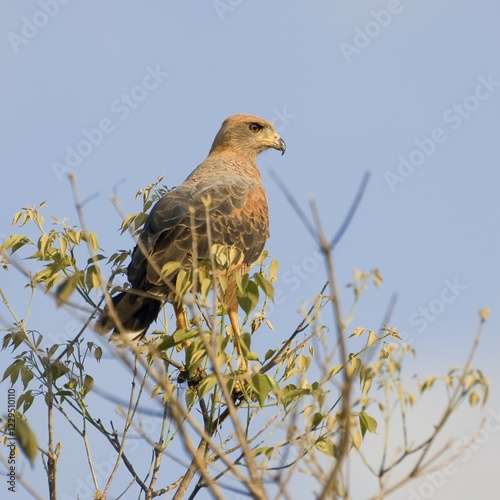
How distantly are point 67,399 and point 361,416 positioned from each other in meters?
1.90

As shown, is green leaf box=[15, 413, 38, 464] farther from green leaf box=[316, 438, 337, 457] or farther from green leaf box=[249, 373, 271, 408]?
green leaf box=[316, 438, 337, 457]

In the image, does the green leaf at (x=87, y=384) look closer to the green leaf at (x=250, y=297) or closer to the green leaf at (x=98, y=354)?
the green leaf at (x=98, y=354)

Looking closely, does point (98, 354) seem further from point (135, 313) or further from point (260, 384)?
point (260, 384)

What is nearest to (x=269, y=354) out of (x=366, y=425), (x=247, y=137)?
(x=366, y=425)

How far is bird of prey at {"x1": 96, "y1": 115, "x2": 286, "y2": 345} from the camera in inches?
240

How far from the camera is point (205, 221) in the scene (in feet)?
21.7

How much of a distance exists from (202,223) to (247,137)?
8.75 feet

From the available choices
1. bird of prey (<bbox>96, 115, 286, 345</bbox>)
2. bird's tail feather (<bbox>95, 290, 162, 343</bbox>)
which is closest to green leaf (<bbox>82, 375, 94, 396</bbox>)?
bird of prey (<bbox>96, 115, 286, 345</bbox>)

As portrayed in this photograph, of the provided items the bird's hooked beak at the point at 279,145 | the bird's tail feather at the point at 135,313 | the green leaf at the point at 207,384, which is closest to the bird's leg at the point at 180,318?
the bird's tail feather at the point at 135,313

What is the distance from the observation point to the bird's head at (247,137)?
29.6 ft

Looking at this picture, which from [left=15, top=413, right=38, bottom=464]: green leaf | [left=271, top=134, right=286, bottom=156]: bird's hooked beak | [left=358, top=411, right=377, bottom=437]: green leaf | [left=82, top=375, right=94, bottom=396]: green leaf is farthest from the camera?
[left=271, top=134, right=286, bottom=156]: bird's hooked beak

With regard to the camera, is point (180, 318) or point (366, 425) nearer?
point (366, 425)

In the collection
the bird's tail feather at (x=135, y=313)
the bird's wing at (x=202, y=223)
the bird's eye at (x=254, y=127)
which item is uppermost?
the bird's eye at (x=254, y=127)

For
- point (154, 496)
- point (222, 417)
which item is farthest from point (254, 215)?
point (154, 496)
